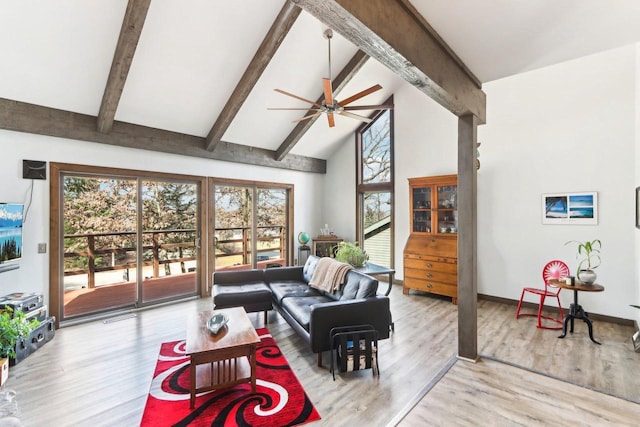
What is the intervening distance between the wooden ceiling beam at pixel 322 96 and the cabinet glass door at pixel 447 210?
2.35 m

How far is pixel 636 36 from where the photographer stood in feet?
6.77

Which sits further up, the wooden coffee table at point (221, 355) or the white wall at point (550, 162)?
the white wall at point (550, 162)

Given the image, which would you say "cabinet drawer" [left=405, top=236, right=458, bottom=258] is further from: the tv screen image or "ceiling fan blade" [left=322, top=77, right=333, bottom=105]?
the tv screen image

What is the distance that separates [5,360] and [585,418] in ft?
14.8

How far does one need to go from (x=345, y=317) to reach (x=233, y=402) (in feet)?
3.75

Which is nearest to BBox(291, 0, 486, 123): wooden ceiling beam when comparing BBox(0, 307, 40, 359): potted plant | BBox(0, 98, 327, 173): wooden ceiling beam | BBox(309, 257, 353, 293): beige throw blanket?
BBox(309, 257, 353, 293): beige throw blanket

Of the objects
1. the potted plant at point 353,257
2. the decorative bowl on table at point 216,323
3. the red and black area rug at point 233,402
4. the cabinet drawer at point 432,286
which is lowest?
the red and black area rug at point 233,402

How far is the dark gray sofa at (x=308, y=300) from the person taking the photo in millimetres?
2676

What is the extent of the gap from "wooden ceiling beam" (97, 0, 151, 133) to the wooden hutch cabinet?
431 centimetres

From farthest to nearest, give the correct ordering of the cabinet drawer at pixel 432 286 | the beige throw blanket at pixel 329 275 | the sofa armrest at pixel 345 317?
the cabinet drawer at pixel 432 286, the beige throw blanket at pixel 329 275, the sofa armrest at pixel 345 317

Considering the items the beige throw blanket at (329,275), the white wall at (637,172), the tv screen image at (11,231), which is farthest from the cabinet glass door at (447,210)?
the tv screen image at (11,231)

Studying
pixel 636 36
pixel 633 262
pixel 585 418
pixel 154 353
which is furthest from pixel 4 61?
pixel 633 262

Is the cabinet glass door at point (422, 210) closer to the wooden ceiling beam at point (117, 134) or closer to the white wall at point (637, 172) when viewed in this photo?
the white wall at point (637, 172)

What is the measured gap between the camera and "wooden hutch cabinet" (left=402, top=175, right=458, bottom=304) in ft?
15.3
